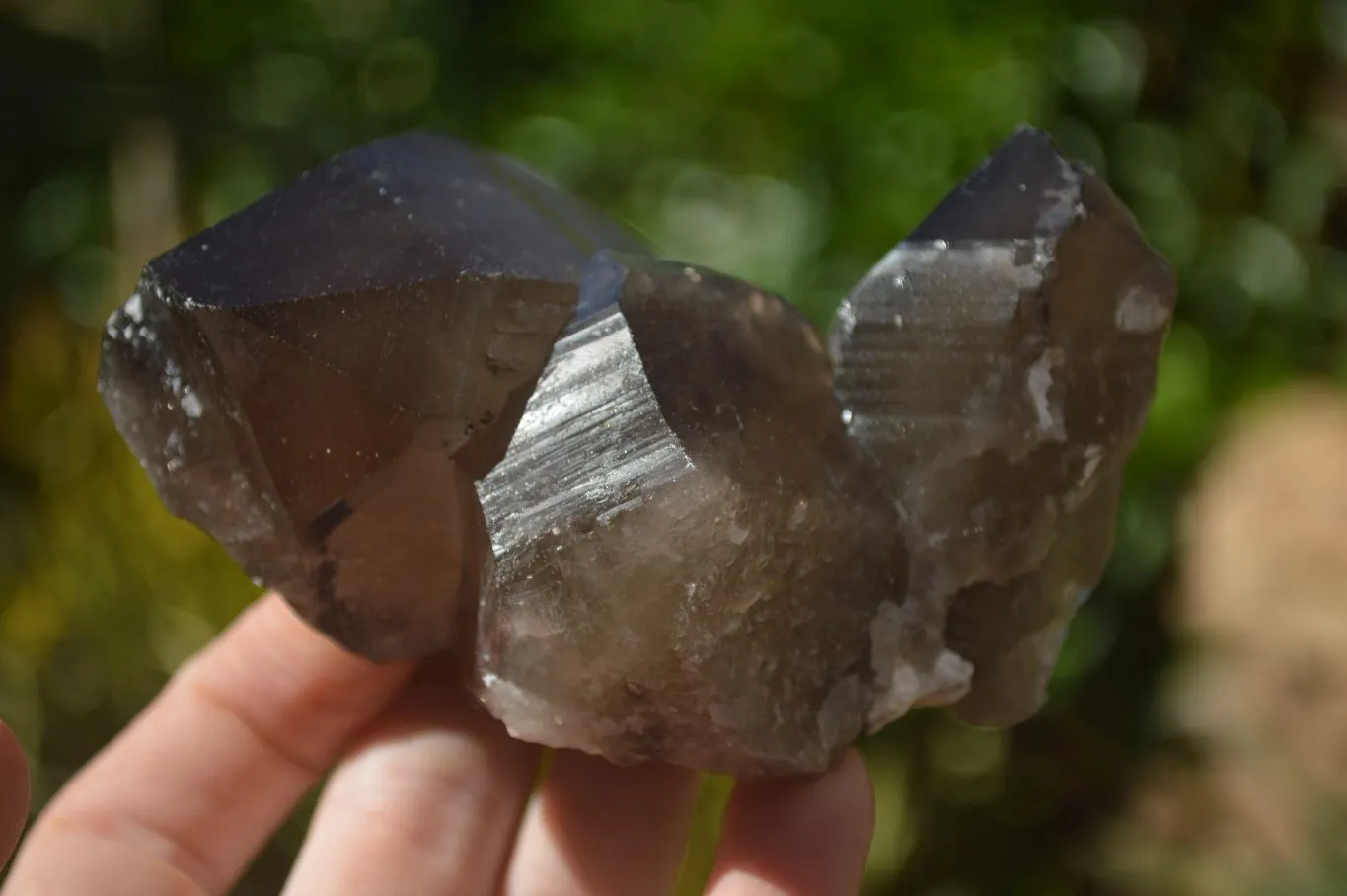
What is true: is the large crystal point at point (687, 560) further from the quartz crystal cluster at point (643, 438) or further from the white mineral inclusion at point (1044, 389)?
the white mineral inclusion at point (1044, 389)

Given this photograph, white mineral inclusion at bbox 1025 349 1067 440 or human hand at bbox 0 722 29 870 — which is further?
white mineral inclusion at bbox 1025 349 1067 440

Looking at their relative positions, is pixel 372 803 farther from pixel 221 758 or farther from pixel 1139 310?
pixel 1139 310

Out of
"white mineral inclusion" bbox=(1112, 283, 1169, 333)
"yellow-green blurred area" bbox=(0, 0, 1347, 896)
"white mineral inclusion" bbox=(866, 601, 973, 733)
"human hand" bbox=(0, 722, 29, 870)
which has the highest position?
"human hand" bbox=(0, 722, 29, 870)

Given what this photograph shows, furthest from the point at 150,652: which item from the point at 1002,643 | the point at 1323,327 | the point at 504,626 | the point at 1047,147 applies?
the point at 1323,327

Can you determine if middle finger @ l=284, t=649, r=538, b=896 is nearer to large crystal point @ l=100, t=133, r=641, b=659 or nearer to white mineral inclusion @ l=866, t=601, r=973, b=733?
large crystal point @ l=100, t=133, r=641, b=659

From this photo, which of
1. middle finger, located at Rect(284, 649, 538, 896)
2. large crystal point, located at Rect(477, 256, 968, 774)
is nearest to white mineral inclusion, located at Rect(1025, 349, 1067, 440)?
large crystal point, located at Rect(477, 256, 968, 774)

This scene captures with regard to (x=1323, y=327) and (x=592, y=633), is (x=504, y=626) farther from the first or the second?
(x=1323, y=327)

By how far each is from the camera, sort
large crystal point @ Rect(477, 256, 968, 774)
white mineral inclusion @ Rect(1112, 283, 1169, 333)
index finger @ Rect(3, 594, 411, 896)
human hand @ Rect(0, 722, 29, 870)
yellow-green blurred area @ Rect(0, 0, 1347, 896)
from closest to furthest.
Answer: human hand @ Rect(0, 722, 29, 870), large crystal point @ Rect(477, 256, 968, 774), white mineral inclusion @ Rect(1112, 283, 1169, 333), index finger @ Rect(3, 594, 411, 896), yellow-green blurred area @ Rect(0, 0, 1347, 896)

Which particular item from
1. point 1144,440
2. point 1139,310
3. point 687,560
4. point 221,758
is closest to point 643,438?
point 687,560
